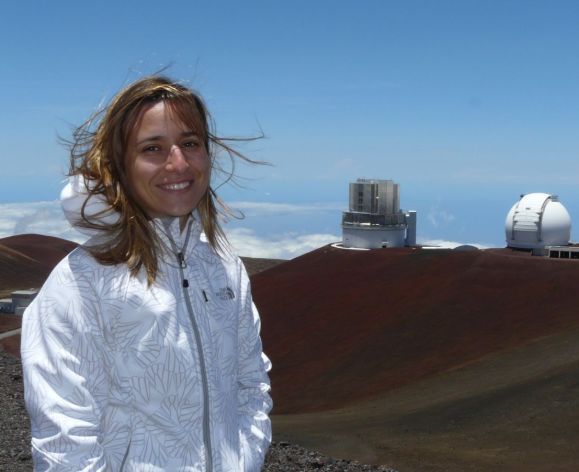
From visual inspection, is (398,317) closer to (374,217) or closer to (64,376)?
(374,217)

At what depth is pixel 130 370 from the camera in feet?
10.6

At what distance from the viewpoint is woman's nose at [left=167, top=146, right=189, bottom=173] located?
3525mm

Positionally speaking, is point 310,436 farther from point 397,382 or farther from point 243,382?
point 243,382

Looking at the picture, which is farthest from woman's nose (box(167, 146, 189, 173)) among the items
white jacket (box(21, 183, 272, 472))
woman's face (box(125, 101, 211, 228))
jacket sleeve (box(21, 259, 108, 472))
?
jacket sleeve (box(21, 259, 108, 472))

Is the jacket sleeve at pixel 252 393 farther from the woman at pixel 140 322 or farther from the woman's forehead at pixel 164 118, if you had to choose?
the woman's forehead at pixel 164 118

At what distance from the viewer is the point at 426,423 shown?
18.2m

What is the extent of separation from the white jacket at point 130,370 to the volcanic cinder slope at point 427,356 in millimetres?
11660

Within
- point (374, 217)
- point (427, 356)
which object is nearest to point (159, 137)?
point (427, 356)

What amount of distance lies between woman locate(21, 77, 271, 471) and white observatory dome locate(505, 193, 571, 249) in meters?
36.8

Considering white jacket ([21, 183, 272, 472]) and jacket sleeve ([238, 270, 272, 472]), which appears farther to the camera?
jacket sleeve ([238, 270, 272, 472])

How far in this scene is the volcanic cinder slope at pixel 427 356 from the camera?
16172 millimetres

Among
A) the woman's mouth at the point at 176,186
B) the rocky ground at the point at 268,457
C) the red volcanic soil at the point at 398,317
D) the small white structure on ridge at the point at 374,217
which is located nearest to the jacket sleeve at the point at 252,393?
the woman's mouth at the point at 176,186

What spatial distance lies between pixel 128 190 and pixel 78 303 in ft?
2.07

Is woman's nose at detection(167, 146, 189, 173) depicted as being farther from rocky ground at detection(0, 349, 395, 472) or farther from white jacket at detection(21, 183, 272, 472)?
rocky ground at detection(0, 349, 395, 472)
